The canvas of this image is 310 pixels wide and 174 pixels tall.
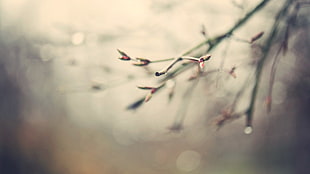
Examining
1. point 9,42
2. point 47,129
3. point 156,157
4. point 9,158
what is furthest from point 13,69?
point 156,157

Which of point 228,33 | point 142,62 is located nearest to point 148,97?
point 142,62

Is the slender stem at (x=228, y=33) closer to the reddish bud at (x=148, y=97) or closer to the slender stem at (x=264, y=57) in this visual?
the slender stem at (x=264, y=57)

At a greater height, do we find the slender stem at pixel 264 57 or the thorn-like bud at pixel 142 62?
the slender stem at pixel 264 57

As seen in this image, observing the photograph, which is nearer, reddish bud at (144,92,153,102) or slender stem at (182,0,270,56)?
reddish bud at (144,92,153,102)

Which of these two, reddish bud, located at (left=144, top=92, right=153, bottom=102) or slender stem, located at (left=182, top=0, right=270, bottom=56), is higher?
slender stem, located at (left=182, top=0, right=270, bottom=56)

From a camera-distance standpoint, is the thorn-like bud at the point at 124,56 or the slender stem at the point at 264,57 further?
the slender stem at the point at 264,57

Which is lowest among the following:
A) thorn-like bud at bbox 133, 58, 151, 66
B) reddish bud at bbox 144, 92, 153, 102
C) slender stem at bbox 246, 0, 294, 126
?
reddish bud at bbox 144, 92, 153, 102

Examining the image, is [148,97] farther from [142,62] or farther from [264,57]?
[264,57]

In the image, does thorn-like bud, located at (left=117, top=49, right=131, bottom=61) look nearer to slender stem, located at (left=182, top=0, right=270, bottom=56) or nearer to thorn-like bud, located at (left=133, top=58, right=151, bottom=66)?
thorn-like bud, located at (left=133, top=58, right=151, bottom=66)

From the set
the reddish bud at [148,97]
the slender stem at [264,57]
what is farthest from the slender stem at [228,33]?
the reddish bud at [148,97]

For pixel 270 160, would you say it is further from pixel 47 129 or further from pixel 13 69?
pixel 13 69

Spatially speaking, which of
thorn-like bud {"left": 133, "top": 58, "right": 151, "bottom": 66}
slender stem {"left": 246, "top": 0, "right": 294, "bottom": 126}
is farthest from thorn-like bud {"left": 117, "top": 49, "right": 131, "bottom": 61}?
slender stem {"left": 246, "top": 0, "right": 294, "bottom": 126}

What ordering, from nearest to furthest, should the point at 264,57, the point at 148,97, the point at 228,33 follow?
the point at 148,97 → the point at 228,33 → the point at 264,57
